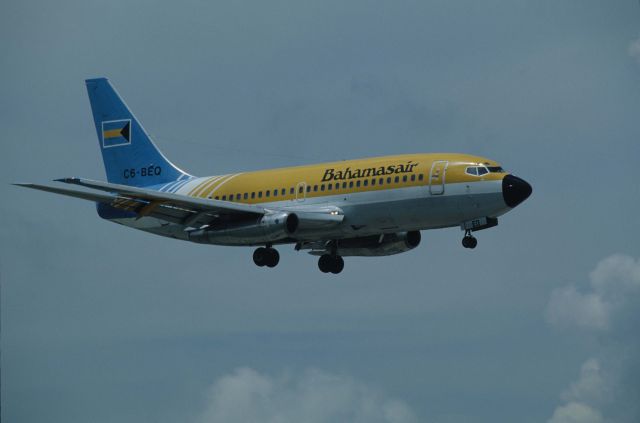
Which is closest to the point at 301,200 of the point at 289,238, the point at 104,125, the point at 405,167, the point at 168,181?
the point at 289,238

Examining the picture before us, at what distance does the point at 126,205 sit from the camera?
6544cm

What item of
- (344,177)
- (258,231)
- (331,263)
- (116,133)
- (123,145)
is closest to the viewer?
(258,231)

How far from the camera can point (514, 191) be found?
61312mm

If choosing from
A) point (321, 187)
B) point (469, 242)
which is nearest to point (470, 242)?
point (469, 242)

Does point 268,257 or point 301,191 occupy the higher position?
point 301,191

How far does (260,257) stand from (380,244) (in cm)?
656

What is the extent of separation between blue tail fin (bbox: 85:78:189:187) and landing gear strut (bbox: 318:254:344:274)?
10.3 meters

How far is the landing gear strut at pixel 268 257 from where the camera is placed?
220ft

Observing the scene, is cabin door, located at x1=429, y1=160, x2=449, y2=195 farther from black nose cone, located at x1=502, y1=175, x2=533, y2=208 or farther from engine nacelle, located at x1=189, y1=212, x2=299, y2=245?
engine nacelle, located at x1=189, y1=212, x2=299, y2=245

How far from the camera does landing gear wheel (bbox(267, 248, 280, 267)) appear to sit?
220 feet

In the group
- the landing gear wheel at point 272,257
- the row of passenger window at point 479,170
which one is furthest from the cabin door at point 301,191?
the row of passenger window at point 479,170

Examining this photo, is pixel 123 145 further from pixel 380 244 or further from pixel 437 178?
pixel 437 178

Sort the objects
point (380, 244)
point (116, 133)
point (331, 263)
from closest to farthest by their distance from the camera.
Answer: point (380, 244)
point (331, 263)
point (116, 133)

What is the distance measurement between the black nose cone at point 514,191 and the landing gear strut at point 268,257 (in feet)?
42.0
